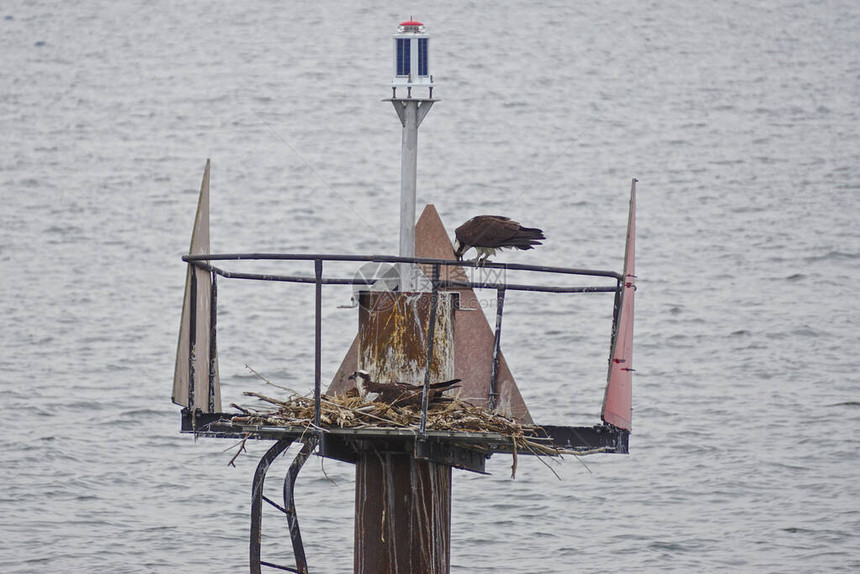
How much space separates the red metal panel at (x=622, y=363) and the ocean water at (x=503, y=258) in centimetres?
718

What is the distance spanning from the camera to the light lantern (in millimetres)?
8594

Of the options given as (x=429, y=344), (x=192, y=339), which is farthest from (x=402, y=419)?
(x=192, y=339)

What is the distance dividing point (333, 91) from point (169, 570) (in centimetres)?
2966

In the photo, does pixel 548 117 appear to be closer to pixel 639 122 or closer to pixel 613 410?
pixel 639 122

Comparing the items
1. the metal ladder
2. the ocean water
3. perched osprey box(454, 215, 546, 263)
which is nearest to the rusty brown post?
the metal ladder

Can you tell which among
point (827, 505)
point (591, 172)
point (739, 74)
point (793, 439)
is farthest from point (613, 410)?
point (739, 74)

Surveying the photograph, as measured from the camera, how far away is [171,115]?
141 feet

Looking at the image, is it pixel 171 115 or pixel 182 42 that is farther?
pixel 182 42

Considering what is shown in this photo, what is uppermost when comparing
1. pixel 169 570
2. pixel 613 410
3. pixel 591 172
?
pixel 591 172

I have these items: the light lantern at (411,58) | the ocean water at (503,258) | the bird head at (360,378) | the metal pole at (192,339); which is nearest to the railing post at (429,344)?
the bird head at (360,378)

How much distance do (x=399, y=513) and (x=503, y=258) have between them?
4338 millimetres

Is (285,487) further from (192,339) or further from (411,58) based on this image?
(411,58)

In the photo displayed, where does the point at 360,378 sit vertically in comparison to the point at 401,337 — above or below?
below

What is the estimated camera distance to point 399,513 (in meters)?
8.70
